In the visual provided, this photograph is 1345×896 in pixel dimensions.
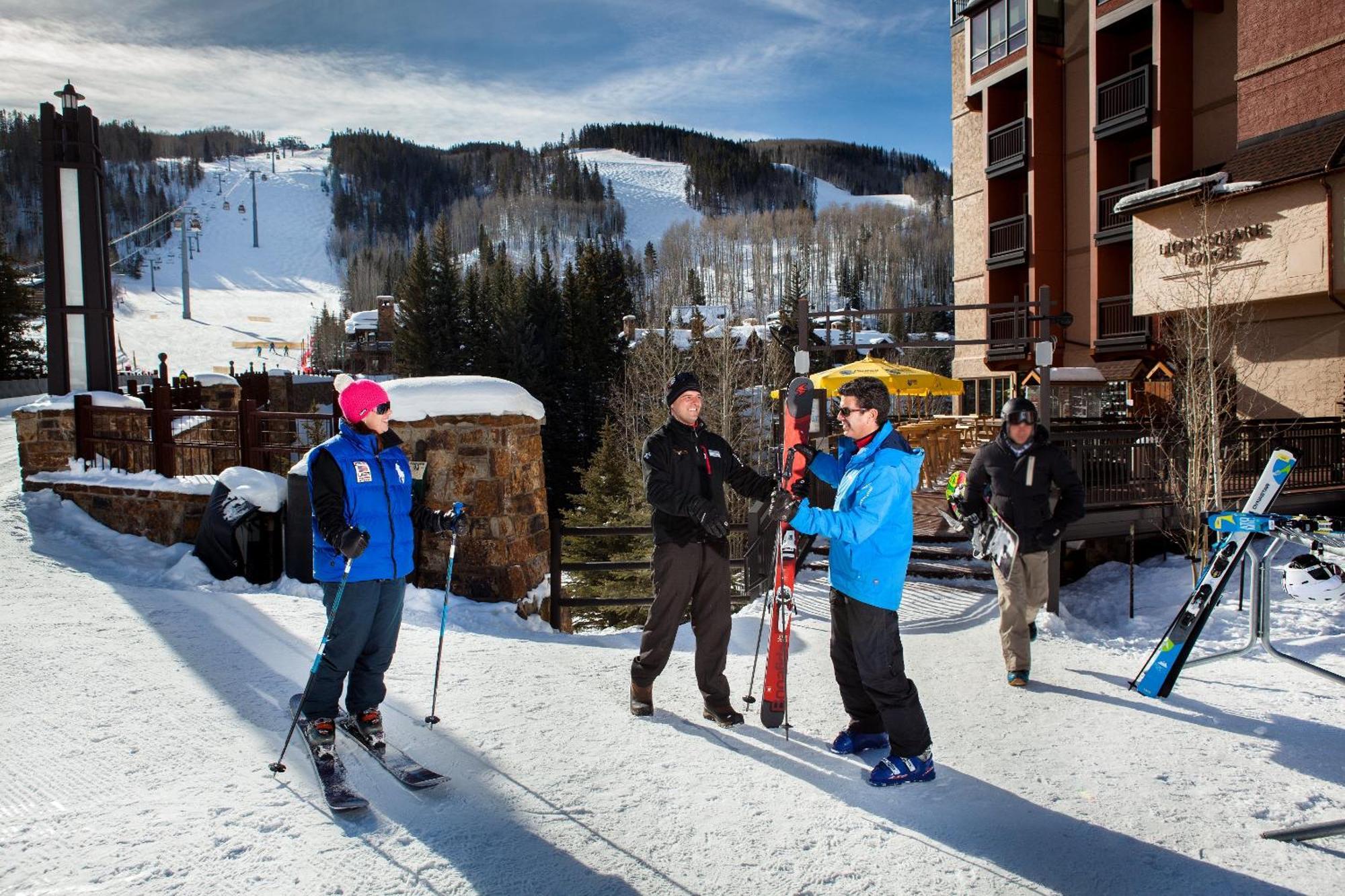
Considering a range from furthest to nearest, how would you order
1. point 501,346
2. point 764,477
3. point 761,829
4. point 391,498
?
1. point 501,346
2. point 764,477
3. point 391,498
4. point 761,829

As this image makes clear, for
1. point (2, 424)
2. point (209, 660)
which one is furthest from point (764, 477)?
point (2, 424)

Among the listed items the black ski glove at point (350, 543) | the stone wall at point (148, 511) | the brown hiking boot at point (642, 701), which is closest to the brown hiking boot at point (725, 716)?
the brown hiking boot at point (642, 701)

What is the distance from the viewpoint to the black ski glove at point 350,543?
11.0ft

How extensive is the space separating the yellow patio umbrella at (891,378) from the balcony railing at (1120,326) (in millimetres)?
5381

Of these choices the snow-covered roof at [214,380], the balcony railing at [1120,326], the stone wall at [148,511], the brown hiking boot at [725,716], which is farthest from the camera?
the balcony railing at [1120,326]

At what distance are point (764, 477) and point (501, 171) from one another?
161 metres

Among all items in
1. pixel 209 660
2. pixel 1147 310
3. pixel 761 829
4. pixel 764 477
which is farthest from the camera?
pixel 1147 310

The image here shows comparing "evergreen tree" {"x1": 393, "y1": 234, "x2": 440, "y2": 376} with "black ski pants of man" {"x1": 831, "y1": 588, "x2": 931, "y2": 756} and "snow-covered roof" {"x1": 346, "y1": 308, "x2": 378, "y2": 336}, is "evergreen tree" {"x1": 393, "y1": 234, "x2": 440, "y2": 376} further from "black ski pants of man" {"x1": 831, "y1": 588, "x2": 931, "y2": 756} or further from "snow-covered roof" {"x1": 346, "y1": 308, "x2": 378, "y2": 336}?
"black ski pants of man" {"x1": 831, "y1": 588, "x2": 931, "y2": 756}

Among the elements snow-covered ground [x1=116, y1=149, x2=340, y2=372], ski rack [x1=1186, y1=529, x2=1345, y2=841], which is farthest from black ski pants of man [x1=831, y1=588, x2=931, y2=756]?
snow-covered ground [x1=116, y1=149, x2=340, y2=372]

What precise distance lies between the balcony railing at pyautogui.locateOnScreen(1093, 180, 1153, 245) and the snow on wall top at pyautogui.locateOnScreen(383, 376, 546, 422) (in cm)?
1824

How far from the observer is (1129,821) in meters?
3.21

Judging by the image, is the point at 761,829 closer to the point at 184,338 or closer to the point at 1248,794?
the point at 1248,794

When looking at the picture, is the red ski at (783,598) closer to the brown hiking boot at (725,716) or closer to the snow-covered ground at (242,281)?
the brown hiking boot at (725,716)

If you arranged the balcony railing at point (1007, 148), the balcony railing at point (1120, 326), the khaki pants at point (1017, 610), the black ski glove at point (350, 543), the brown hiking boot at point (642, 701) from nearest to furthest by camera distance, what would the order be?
the black ski glove at point (350, 543), the brown hiking boot at point (642, 701), the khaki pants at point (1017, 610), the balcony railing at point (1120, 326), the balcony railing at point (1007, 148)
